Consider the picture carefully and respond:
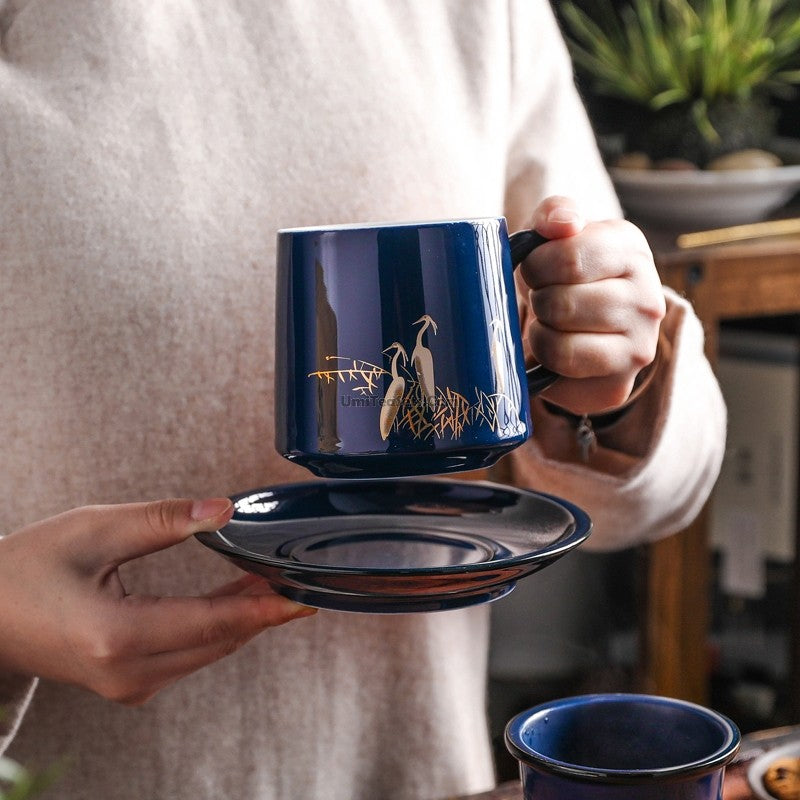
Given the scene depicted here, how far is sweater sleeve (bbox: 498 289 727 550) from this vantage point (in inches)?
28.7

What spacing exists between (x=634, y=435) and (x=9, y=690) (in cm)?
42

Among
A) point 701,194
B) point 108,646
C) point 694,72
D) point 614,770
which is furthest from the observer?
point 694,72

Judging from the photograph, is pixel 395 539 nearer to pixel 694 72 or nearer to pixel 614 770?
pixel 614 770

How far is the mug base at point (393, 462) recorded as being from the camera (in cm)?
52

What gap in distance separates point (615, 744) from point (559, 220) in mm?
259

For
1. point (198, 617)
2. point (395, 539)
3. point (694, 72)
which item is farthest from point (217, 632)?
point (694, 72)

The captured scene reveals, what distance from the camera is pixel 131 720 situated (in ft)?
2.39

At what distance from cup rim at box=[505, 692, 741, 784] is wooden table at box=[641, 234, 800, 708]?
37.4 inches

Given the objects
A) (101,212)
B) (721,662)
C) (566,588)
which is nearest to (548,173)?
(101,212)

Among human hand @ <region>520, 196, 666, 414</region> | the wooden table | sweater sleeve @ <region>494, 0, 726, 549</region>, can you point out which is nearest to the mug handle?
human hand @ <region>520, 196, 666, 414</region>

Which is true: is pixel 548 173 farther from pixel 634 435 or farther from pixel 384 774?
pixel 384 774

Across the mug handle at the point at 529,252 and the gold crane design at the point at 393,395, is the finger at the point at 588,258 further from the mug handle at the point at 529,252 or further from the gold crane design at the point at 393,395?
the gold crane design at the point at 393,395

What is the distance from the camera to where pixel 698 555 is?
1.46 m

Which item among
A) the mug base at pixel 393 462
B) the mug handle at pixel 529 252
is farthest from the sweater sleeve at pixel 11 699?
the mug handle at pixel 529 252
